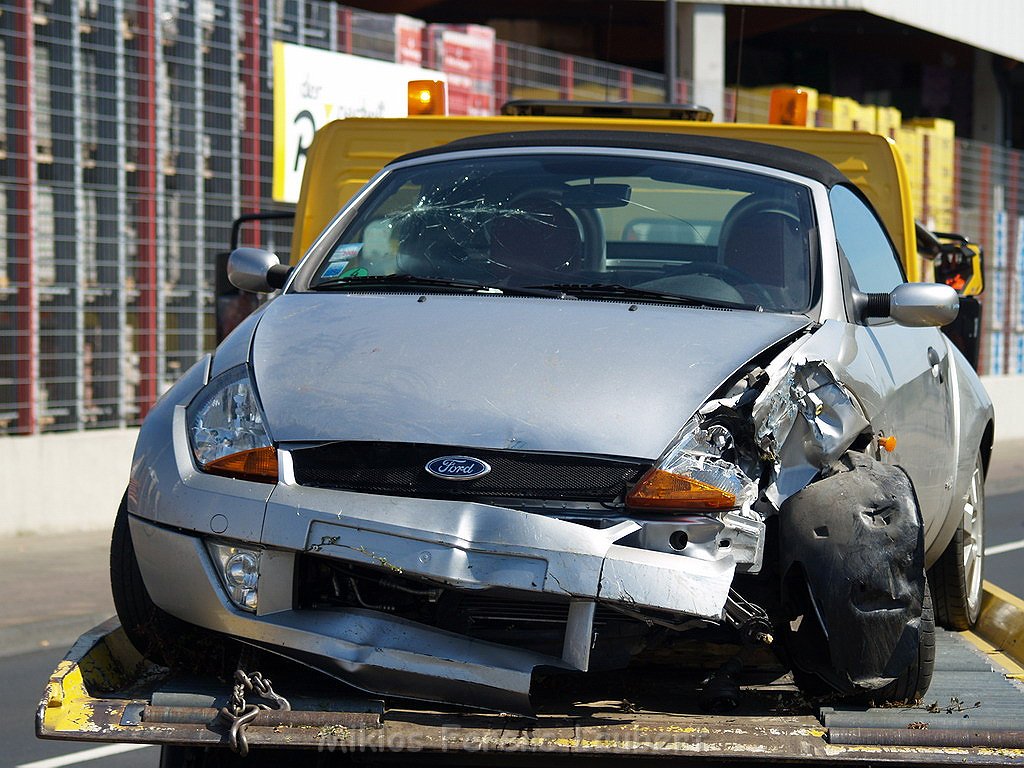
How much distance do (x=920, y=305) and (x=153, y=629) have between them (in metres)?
2.28

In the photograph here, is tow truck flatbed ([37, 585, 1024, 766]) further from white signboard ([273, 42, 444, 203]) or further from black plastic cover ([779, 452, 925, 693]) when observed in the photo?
white signboard ([273, 42, 444, 203])

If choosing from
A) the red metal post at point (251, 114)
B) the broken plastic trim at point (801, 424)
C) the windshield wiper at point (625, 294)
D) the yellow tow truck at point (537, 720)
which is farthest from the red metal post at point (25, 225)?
the broken plastic trim at point (801, 424)

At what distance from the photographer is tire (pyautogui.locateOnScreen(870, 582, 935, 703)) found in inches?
142

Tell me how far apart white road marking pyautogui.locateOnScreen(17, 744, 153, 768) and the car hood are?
2.68m

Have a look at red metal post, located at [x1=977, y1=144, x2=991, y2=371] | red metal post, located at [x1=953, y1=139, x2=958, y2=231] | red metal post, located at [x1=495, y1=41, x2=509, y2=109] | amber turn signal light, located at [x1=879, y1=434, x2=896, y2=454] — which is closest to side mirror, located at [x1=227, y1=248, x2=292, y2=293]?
amber turn signal light, located at [x1=879, y1=434, x2=896, y2=454]

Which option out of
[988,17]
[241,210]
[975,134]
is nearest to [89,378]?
[241,210]

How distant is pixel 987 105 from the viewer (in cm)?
3039

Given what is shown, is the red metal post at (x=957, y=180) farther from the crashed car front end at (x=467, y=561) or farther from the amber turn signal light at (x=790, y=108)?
the crashed car front end at (x=467, y=561)

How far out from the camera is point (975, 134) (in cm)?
3053

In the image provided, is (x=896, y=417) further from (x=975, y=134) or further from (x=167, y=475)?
(x=975, y=134)

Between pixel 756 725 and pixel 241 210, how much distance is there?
10.6m

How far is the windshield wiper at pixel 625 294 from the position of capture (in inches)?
172

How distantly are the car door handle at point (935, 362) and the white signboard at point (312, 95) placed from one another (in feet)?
27.0

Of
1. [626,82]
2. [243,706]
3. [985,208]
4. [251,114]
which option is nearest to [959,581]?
[243,706]
